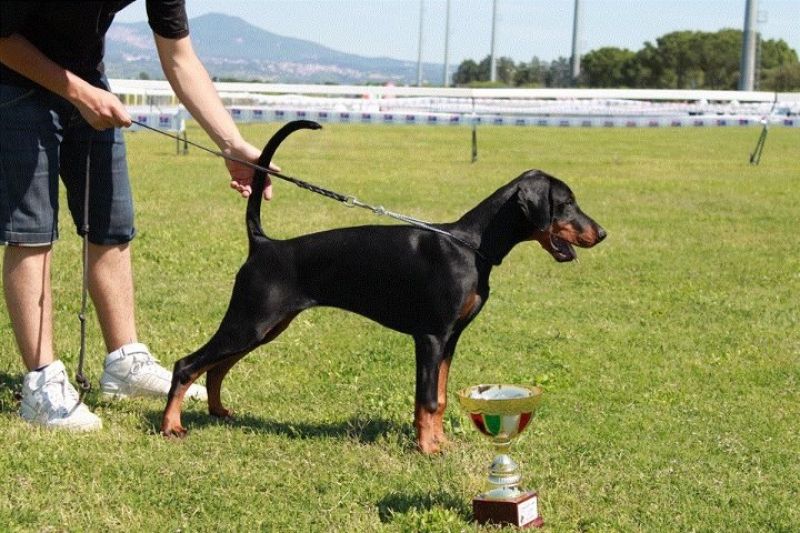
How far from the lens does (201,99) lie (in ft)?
14.4

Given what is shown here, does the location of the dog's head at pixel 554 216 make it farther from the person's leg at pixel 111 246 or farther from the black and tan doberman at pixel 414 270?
the person's leg at pixel 111 246

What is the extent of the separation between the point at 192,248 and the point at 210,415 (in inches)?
164

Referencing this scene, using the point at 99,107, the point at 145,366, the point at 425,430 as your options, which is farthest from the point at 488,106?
the point at 99,107

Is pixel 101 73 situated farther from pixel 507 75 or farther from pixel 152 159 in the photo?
pixel 507 75

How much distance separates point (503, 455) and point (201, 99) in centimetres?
198

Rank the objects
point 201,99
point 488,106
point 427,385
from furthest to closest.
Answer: point 488,106 → point 201,99 → point 427,385

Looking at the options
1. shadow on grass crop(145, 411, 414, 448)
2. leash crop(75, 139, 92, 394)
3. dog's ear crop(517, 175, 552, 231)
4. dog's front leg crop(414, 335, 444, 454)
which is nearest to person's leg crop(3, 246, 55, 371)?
leash crop(75, 139, 92, 394)

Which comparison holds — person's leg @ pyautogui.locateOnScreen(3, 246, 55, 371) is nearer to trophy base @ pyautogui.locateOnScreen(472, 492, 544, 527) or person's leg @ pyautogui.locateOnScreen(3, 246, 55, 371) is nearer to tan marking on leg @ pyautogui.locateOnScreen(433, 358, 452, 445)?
tan marking on leg @ pyautogui.locateOnScreen(433, 358, 452, 445)

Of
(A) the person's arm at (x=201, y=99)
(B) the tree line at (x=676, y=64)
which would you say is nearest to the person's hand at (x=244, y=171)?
(A) the person's arm at (x=201, y=99)

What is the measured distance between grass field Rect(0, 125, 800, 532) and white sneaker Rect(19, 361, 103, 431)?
75 mm

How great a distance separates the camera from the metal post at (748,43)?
38.3 meters

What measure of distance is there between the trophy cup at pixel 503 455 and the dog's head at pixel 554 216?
815mm

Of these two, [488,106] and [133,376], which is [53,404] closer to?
[133,376]

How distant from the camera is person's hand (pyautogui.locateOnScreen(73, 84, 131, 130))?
152 inches
